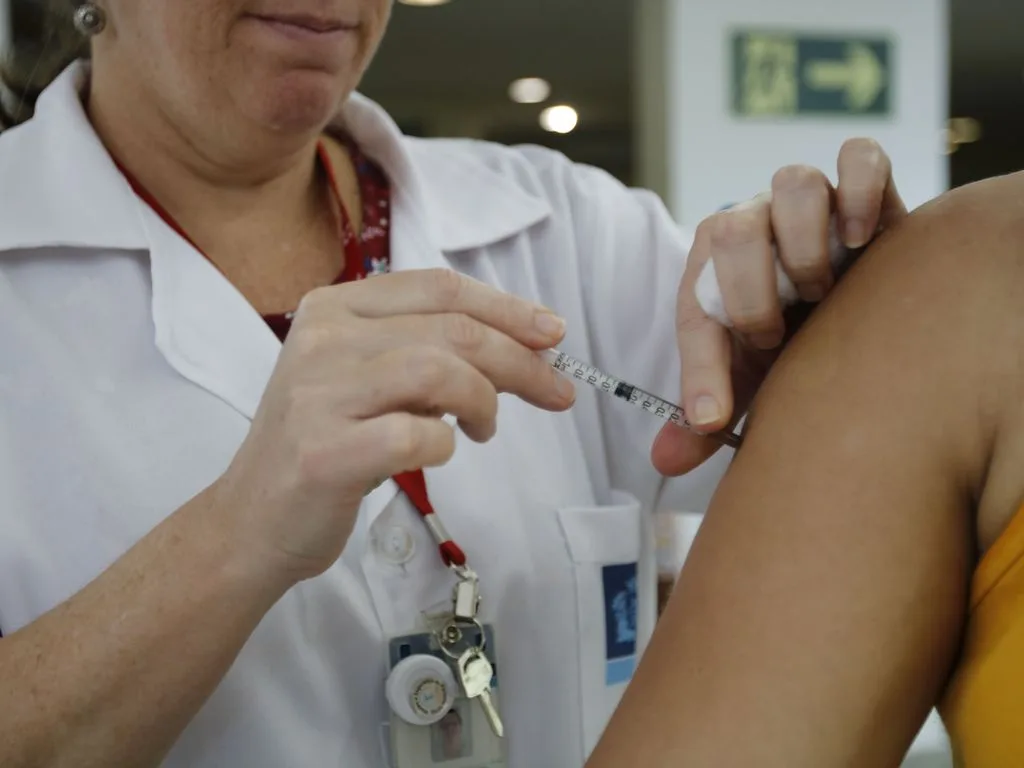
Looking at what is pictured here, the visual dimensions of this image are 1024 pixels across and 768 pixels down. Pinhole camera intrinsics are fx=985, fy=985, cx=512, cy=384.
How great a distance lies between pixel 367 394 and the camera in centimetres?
60

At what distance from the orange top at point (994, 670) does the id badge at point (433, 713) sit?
16.6 inches

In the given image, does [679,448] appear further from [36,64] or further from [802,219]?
[36,64]

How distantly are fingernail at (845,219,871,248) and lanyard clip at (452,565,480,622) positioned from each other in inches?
16.8

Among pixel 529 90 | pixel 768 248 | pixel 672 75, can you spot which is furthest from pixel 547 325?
pixel 529 90

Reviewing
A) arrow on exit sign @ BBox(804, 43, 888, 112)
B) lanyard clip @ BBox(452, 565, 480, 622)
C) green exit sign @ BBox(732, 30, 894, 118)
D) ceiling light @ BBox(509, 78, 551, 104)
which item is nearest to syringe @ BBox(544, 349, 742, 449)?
lanyard clip @ BBox(452, 565, 480, 622)

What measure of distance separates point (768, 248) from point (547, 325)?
0.52ft

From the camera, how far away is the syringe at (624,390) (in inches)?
28.1

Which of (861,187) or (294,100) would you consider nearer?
(861,187)

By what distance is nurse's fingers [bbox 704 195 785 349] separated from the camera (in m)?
0.67

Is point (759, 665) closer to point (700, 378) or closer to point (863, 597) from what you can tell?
point (863, 597)

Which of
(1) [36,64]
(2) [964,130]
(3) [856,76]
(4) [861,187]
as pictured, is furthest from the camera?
(2) [964,130]

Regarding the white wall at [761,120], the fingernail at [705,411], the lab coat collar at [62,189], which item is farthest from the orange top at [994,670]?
the white wall at [761,120]

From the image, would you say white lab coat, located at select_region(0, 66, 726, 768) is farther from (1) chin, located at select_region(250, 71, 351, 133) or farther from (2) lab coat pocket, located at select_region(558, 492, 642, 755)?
(1) chin, located at select_region(250, 71, 351, 133)

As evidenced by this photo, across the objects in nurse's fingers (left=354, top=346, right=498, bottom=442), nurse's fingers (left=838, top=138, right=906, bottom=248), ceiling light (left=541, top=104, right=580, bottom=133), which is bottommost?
nurse's fingers (left=354, top=346, right=498, bottom=442)
